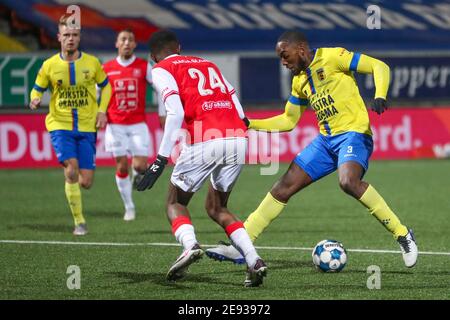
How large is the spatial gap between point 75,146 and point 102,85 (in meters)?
0.92

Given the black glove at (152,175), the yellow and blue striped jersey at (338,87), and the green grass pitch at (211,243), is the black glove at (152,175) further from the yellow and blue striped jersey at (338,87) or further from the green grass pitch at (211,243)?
the yellow and blue striped jersey at (338,87)

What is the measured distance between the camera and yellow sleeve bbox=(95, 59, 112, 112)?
504 inches

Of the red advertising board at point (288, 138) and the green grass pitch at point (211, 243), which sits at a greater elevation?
the red advertising board at point (288, 138)

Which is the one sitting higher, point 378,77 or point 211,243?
point 378,77

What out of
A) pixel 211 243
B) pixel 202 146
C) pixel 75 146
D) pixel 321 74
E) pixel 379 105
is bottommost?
pixel 211 243

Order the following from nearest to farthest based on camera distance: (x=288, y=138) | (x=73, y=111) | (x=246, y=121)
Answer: (x=246, y=121) → (x=73, y=111) → (x=288, y=138)

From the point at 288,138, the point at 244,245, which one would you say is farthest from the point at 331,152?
the point at 288,138

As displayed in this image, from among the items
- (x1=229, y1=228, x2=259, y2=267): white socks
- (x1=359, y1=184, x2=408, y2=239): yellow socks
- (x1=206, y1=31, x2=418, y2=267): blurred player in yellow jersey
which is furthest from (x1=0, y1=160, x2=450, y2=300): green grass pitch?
(x1=206, y1=31, x2=418, y2=267): blurred player in yellow jersey

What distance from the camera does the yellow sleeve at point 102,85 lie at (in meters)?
12.8

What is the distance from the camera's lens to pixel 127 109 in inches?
574

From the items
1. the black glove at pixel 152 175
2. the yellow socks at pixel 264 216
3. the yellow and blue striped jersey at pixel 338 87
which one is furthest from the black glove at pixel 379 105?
the black glove at pixel 152 175

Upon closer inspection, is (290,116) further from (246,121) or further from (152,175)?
(152,175)

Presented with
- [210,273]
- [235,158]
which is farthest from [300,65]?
[210,273]
